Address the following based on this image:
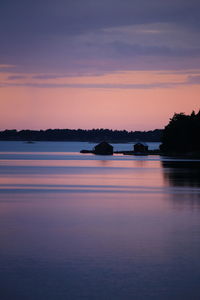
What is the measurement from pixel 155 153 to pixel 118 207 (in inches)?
4546

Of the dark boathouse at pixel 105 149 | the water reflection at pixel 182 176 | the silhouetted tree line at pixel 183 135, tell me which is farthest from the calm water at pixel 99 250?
the dark boathouse at pixel 105 149

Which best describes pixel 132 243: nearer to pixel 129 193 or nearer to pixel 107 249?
pixel 107 249

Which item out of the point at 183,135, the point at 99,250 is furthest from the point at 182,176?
the point at 183,135

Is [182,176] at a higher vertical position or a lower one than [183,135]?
lower

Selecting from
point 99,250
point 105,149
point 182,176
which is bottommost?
point 182,176

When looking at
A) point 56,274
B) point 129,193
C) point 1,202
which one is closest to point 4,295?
point 56,274

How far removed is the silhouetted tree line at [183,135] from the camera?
372 feet

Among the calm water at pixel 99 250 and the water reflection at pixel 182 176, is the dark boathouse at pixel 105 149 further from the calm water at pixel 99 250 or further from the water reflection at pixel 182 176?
the calm water at pixel 99 250

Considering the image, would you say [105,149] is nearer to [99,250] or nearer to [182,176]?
[182,176]

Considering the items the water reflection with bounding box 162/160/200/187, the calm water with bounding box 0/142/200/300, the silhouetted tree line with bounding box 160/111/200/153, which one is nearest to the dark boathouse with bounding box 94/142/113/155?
the silhouetted tree line with bounding box 160/111/200/153

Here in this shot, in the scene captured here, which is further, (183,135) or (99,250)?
(183,135)

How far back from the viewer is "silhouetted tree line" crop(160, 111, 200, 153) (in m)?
113

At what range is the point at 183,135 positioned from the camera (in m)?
117

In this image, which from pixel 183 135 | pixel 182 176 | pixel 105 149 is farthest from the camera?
pixel 105 149
